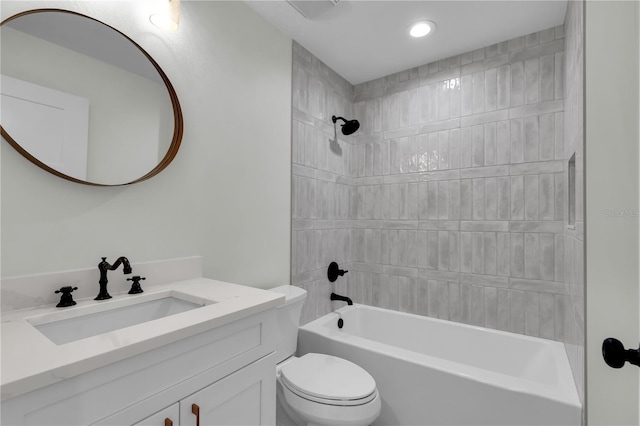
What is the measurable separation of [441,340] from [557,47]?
207cm

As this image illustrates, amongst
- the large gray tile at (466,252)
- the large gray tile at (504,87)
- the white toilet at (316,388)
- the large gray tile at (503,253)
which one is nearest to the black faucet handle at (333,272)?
the white toilet at (316,388)

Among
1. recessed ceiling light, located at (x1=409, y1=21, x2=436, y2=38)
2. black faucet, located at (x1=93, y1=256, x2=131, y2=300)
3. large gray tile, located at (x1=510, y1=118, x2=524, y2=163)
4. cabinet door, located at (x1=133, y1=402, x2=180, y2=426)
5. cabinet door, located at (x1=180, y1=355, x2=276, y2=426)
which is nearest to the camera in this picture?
cabinet door, located at (x1=133, y1=402, x2=180, y2=426)

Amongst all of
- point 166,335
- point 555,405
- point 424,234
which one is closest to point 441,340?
point 424,234

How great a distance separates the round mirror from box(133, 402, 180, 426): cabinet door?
835 millimetres

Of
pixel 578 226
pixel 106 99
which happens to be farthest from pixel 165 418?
pixel 578 226

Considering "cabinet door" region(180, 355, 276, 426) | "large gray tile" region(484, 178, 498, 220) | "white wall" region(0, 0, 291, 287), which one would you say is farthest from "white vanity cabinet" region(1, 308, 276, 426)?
"large gray tile" region(484, 178, 498, 220)

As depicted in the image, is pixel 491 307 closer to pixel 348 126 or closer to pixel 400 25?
pixel 348 126

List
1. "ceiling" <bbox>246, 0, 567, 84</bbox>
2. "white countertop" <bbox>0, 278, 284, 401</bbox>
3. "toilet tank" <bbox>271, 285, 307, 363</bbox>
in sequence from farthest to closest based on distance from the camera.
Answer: "ceiling" <bbox>246, 0, 567, 84</bbox>, "toilet tank" <bbox>271, 285, 307, 363</bbox>, "white countertop" <bbox>0, 278, 284, 401</bbox>

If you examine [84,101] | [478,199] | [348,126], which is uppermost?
[348,126]

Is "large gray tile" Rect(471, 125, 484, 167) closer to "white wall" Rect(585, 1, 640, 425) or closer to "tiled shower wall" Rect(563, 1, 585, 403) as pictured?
"tiled shower wall" Rect(563, 1, 585, 403)

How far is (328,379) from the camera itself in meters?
1.51

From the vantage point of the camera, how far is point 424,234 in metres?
2.42

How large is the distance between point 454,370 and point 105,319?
1.55 meters

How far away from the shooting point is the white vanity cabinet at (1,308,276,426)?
642 mm
